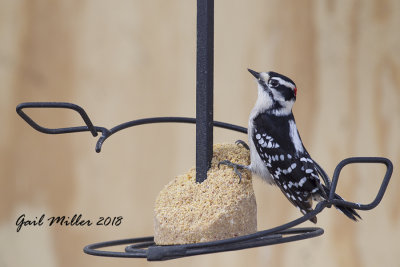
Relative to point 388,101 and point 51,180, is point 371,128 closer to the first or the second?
point 388,101

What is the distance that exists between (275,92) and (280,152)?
0.79ft

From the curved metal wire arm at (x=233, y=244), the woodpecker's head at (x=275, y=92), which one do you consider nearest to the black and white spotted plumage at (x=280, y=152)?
the woodpecker's head at (x=275, y=92)

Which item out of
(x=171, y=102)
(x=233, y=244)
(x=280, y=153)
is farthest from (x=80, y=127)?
(x=171, y=102)

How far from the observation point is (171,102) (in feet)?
10.2

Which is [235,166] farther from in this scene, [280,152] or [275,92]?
[275,92]

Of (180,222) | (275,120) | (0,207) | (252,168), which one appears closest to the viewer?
(180,222)

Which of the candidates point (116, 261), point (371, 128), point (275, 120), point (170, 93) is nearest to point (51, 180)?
point (116, 261)

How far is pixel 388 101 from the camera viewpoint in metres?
3.12

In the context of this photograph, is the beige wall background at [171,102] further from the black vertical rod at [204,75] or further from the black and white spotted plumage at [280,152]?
the black vertical rod at [204,75]

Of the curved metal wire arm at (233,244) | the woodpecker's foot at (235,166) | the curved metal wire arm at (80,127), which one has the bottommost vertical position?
the curved metal wire arm at (233,244)

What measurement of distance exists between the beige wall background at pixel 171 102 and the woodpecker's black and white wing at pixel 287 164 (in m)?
0.73

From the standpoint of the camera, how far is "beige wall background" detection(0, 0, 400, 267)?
309 cm

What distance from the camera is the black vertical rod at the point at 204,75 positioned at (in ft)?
6.97

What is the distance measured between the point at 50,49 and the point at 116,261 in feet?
3.27
